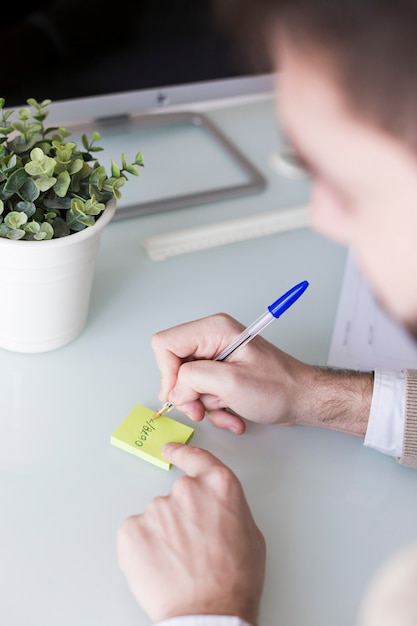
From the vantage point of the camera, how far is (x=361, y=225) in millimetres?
434

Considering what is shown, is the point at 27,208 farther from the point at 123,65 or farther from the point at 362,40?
the point at 362,40

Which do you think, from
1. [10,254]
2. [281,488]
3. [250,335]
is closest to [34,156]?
[10,254]

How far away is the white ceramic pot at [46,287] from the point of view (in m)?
0.76

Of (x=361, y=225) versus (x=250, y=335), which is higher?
(x=361, y=225)

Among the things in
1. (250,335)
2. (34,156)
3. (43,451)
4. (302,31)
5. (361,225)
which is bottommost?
(43,451)

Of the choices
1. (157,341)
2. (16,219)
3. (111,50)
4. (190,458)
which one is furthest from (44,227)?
(111,50)

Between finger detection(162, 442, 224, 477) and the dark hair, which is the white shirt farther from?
the dark hair

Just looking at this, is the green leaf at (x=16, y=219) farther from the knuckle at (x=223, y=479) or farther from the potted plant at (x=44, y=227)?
the knuckle at (x=223, y=479)

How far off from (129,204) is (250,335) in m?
0.40

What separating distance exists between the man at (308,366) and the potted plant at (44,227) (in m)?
0.12

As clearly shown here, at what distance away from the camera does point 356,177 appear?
410mm

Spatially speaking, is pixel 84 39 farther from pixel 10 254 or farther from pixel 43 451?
pixel 43 451

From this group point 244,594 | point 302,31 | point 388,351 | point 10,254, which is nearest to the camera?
point 302,31

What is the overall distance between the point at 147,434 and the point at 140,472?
44 mm
